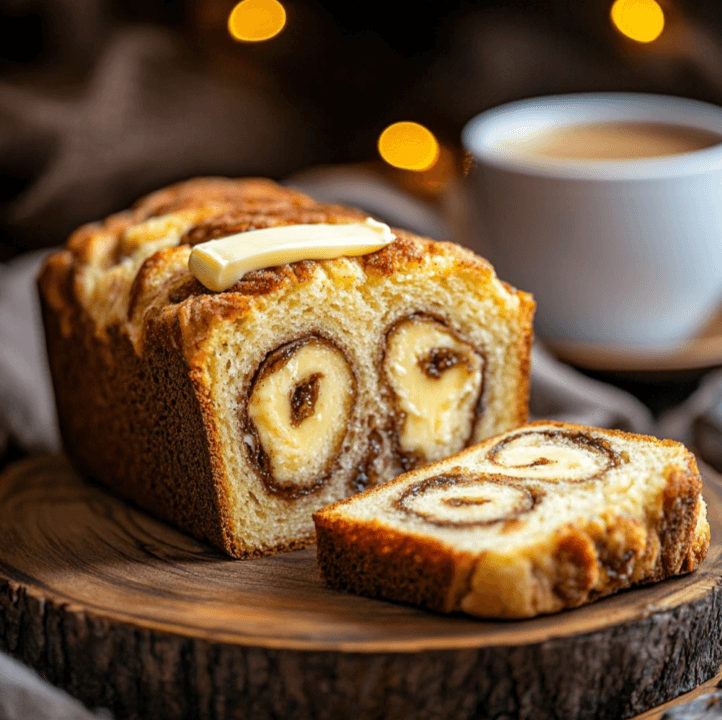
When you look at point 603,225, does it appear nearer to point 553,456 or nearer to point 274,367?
point 553,456

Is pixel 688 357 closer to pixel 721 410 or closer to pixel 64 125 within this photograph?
pixel 721 410

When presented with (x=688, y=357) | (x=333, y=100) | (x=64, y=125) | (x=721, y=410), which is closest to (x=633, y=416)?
(x=721, y=410)

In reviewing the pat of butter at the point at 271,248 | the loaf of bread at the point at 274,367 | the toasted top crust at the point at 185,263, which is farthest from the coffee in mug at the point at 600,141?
the pat of butter at the point at 271,248

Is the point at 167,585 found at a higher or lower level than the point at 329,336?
lower

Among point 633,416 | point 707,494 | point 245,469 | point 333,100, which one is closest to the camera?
point 245,469

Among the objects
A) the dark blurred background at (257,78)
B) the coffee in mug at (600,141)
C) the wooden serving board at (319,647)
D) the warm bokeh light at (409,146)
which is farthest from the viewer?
the warm bokeh light at (409,146)

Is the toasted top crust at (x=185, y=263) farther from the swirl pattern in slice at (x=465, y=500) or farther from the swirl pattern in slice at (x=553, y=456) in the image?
the swirl pattern in slice at (x=465, y=500)
